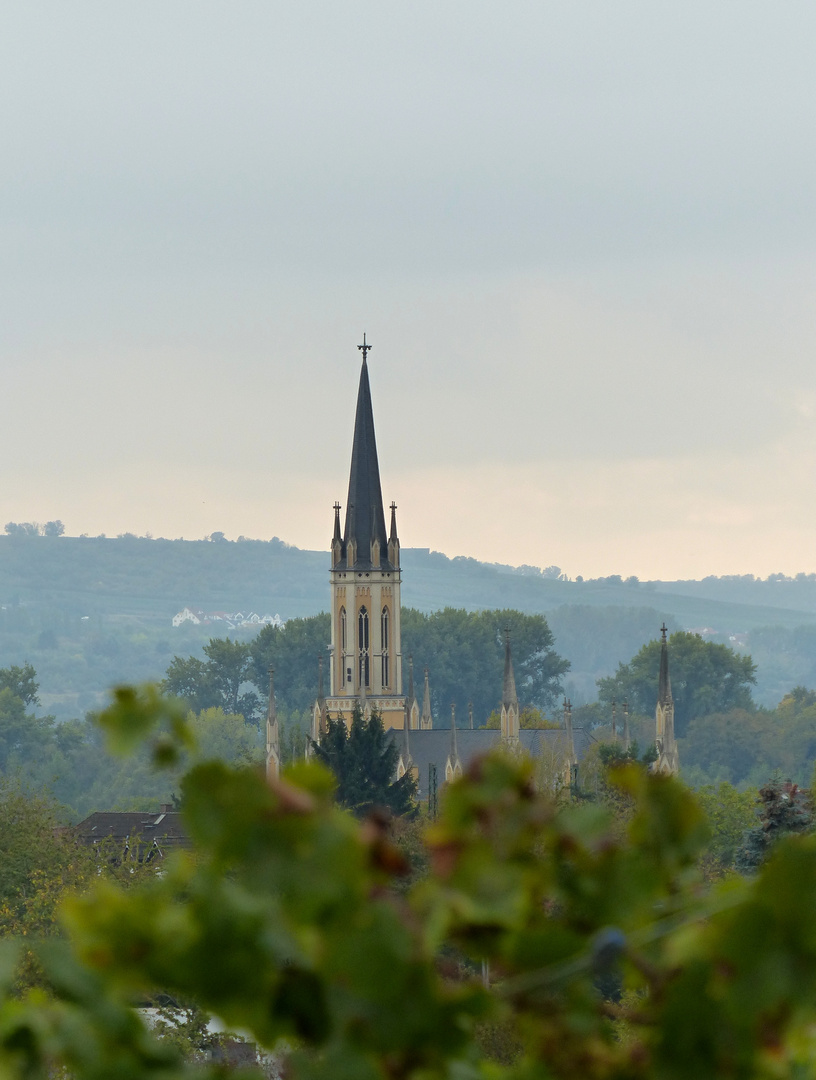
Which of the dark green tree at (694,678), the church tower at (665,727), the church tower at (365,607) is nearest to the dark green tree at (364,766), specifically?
the church tower at (665,727)

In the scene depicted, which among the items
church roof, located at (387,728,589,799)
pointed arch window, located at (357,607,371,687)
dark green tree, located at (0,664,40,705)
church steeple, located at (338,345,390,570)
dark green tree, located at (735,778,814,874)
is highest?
church steeple, located at (338,345,390,570)

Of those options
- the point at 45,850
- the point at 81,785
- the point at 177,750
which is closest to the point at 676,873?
the point at 177,750

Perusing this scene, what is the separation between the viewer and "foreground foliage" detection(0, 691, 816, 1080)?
2154 mm

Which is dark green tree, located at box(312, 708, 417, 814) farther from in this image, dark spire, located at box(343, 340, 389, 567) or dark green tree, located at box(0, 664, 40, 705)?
dark green tree, located at box(0, 664, 40, 705)

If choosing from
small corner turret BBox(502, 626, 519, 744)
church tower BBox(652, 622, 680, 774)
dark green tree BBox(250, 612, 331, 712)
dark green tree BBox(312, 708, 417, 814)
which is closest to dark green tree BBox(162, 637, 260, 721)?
dark green tree BBox(250, 612, 331, 712)

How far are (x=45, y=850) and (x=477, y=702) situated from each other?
91125mm

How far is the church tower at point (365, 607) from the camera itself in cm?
8500

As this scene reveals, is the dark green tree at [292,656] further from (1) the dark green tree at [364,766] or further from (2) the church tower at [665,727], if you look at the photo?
(2) the church tower at [665,727]

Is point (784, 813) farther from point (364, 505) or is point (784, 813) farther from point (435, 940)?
point (364, 505)

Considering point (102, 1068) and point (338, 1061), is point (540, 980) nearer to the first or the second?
point (338, 1061)

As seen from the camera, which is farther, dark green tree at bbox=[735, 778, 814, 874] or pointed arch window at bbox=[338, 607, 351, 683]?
A: pointed arch window at bbox=[338, 607, 351, 683]

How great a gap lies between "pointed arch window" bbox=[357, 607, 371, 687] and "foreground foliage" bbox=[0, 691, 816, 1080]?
82540 mm

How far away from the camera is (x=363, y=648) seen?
85.3 metres

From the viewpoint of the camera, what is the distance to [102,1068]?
7.41 ft
